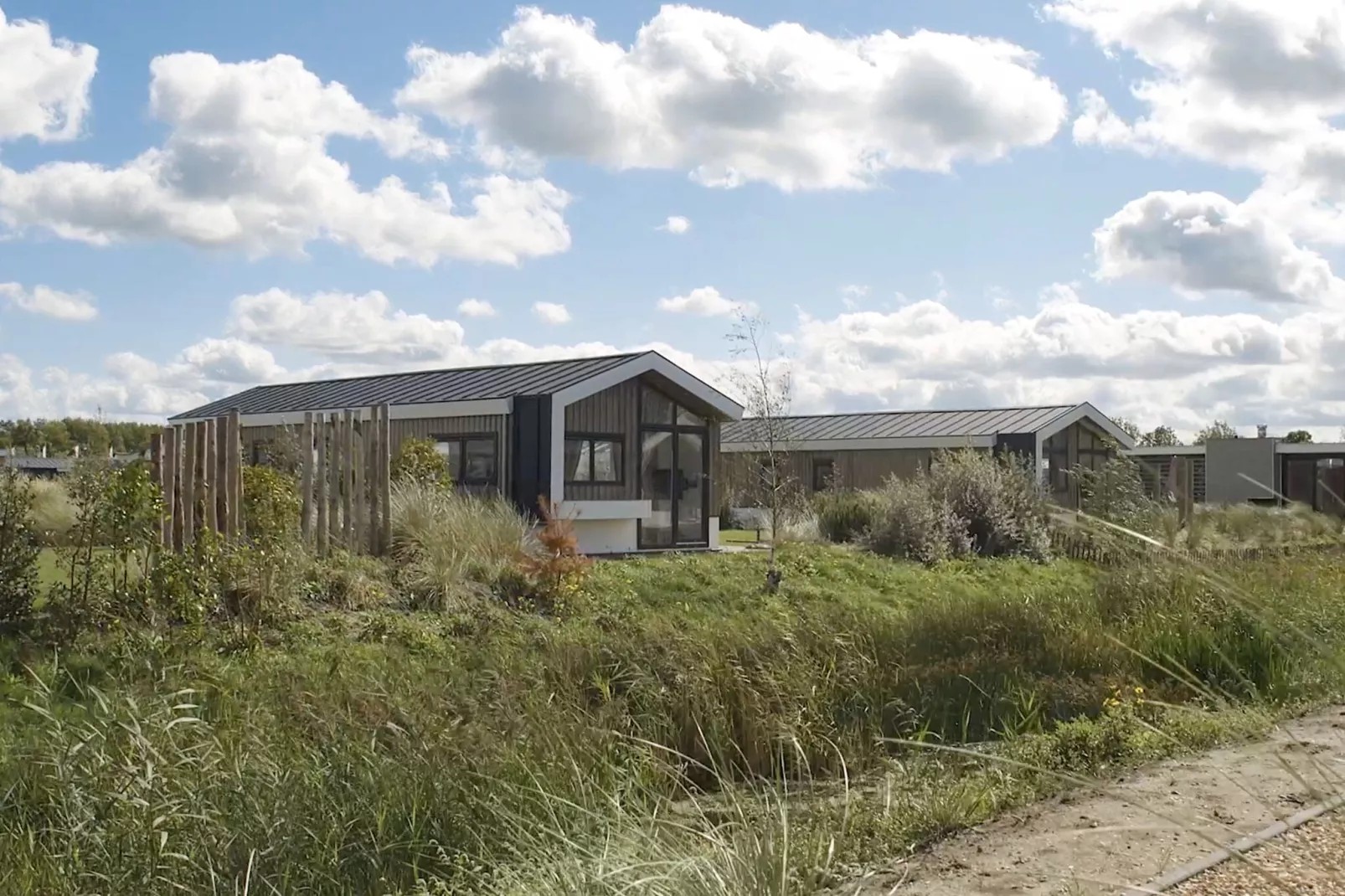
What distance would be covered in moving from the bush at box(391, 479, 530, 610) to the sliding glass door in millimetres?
5781

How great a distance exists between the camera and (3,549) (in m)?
9.46

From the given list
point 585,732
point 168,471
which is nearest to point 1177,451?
point 168,471

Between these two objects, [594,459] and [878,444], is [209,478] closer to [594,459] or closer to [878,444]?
[594,459]

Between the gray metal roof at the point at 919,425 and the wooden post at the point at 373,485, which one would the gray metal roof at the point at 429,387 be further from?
the gray metal roof at the point at 919,425

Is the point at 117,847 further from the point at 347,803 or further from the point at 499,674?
the point at 499,674

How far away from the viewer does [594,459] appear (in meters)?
19.8

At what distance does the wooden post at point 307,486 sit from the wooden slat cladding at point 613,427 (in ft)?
20.5

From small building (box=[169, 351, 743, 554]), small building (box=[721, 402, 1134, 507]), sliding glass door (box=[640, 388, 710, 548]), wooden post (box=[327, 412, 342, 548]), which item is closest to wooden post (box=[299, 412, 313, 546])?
wooden post (box=[327, 412, 342, 548])

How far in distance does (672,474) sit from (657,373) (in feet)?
5.69

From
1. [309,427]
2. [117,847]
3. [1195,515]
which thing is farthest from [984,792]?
[1195,515]

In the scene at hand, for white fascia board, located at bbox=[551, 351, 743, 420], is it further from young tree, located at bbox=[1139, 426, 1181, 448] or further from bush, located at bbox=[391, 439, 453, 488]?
young tree, located at bbox=[1139, 426, 1181, 448]

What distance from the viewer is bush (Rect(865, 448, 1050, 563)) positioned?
19469 millimetres

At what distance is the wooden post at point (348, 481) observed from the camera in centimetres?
1331

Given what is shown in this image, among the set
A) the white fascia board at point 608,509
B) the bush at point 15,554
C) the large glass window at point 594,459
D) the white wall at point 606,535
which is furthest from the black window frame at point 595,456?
the bush at point 15,554
